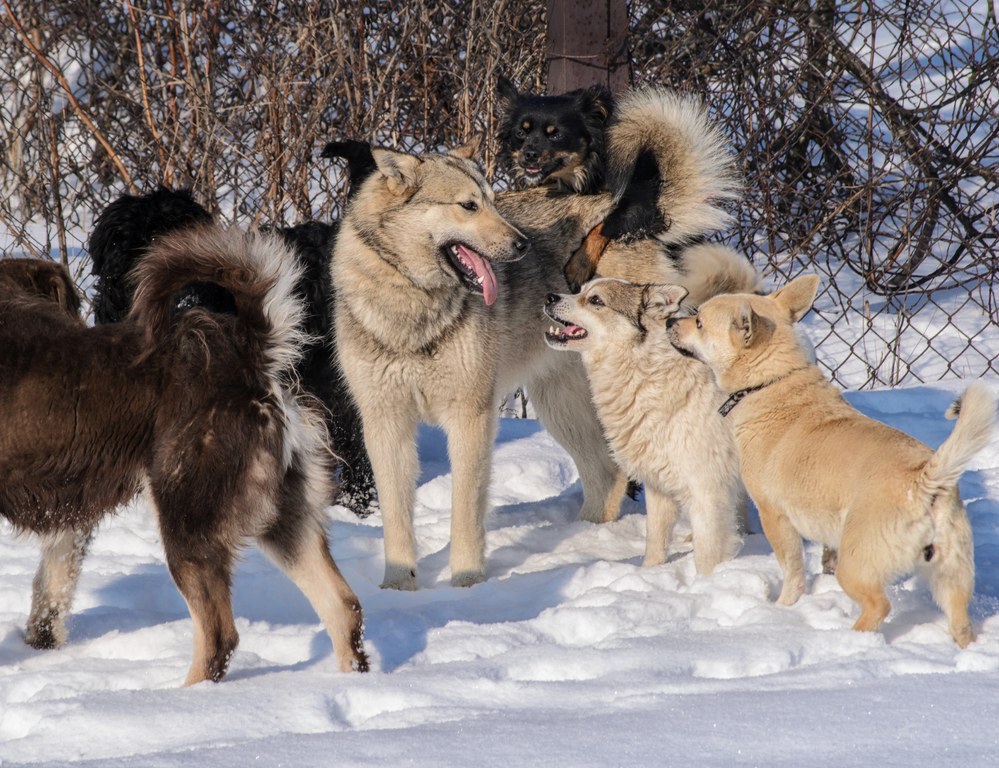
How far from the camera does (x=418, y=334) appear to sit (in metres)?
4.57

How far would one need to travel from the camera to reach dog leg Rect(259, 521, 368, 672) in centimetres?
329

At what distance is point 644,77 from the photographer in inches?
247

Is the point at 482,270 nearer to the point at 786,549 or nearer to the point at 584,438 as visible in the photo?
the point at 584,438

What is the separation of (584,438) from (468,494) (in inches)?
38.0

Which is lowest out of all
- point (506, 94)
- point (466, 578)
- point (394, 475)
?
point (466, 578)

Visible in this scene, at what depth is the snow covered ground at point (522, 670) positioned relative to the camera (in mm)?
2346

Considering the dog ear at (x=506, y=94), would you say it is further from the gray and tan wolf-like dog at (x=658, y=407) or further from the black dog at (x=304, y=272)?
the gray and tan wolf-like dog at (x=658, y=407)

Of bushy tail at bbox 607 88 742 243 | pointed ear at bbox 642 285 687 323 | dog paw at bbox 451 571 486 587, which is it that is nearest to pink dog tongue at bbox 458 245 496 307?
pointed ear at bbox 642 285 687 323

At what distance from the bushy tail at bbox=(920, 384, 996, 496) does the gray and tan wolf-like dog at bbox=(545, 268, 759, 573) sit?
4.08ft

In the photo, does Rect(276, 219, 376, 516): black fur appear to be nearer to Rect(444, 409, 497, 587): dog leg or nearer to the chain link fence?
Rect(444, 409, 497, 587): dog leg

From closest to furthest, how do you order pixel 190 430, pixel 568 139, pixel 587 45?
pixel 190 430 < pixel 568 139 < pixel 587 45

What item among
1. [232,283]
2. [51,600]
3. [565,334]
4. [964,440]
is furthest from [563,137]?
[51,600]

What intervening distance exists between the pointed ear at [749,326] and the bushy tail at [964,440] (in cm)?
94

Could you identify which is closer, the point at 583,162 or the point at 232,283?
the point at 232,283
